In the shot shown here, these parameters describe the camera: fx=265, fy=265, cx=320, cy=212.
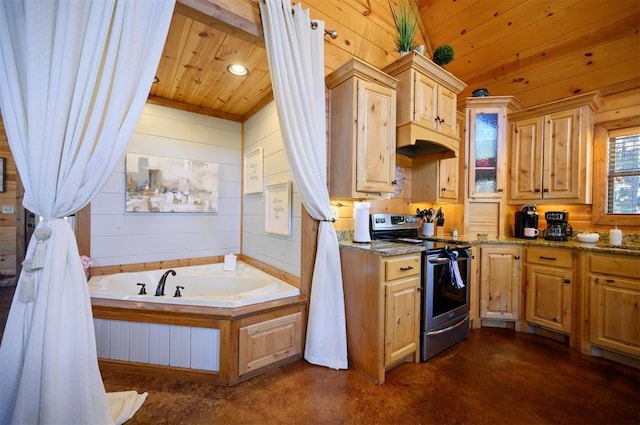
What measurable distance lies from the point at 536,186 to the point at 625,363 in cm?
167

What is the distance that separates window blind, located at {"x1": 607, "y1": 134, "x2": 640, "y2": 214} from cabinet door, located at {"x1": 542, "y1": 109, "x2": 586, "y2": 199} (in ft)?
1.07

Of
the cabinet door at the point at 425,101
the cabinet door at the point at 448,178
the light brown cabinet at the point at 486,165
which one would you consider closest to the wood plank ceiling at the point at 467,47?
the light brown cabinet at the point at 486,165

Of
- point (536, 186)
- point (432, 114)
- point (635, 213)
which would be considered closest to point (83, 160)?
point (432, 114)

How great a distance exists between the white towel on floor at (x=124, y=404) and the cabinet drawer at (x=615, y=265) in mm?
3489

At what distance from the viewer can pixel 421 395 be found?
68.1 inches

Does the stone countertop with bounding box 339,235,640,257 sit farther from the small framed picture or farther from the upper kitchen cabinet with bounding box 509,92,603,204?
the small framed picture

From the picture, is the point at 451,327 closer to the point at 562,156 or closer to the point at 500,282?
the point at 500,282

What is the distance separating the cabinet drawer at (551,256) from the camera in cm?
238

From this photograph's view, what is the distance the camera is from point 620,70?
2.52m

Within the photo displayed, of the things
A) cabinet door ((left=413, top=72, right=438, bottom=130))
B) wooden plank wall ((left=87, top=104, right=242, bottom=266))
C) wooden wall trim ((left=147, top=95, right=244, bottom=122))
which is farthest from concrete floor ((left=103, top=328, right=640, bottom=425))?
wooden wall trim ((left=147, top=95, right=244, bottom=122))

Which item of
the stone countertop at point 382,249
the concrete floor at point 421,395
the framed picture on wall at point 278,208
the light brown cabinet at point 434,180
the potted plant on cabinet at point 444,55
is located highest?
the potted plant on cabinet at point 444,55

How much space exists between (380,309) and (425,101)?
189cm

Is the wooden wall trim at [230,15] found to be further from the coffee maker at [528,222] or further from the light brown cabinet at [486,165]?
the coffee maker at [528,222]

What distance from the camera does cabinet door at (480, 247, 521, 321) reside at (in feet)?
8.78
